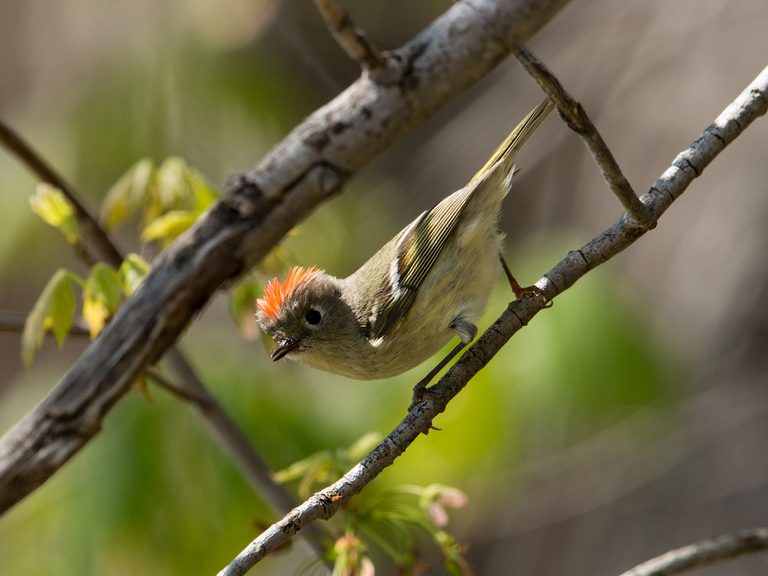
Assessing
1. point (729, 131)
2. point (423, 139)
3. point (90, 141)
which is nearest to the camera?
point (729, 131)

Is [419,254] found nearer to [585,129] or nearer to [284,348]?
[284,348]

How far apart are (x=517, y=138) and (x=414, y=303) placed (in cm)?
54

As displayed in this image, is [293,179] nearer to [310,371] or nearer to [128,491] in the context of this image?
[128,491]

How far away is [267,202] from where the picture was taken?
90 cm

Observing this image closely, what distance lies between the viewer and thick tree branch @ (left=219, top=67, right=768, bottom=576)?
1449 millimetres

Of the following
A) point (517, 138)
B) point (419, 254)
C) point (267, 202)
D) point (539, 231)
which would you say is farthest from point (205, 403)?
point (539, 231)

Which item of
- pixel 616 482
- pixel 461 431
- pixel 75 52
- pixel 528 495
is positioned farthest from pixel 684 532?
pixel 75 52

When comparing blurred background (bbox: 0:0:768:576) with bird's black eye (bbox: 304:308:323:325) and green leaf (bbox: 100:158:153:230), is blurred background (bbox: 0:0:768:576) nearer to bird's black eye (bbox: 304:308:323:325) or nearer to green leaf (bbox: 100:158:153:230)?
bird's black eye (bbox: 304:308:323:325)

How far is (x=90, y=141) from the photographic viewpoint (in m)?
3.86

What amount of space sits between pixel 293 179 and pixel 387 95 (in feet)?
0.43

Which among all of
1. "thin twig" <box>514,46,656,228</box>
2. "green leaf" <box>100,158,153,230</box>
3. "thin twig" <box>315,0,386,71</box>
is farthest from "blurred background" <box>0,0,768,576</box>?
"thin twig" <box>315,0,386,71</box>

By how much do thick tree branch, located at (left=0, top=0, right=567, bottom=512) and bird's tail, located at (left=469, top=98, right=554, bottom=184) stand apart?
1247 millimetres

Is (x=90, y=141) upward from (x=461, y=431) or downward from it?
upward

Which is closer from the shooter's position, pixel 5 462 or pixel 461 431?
pixel 5 462
